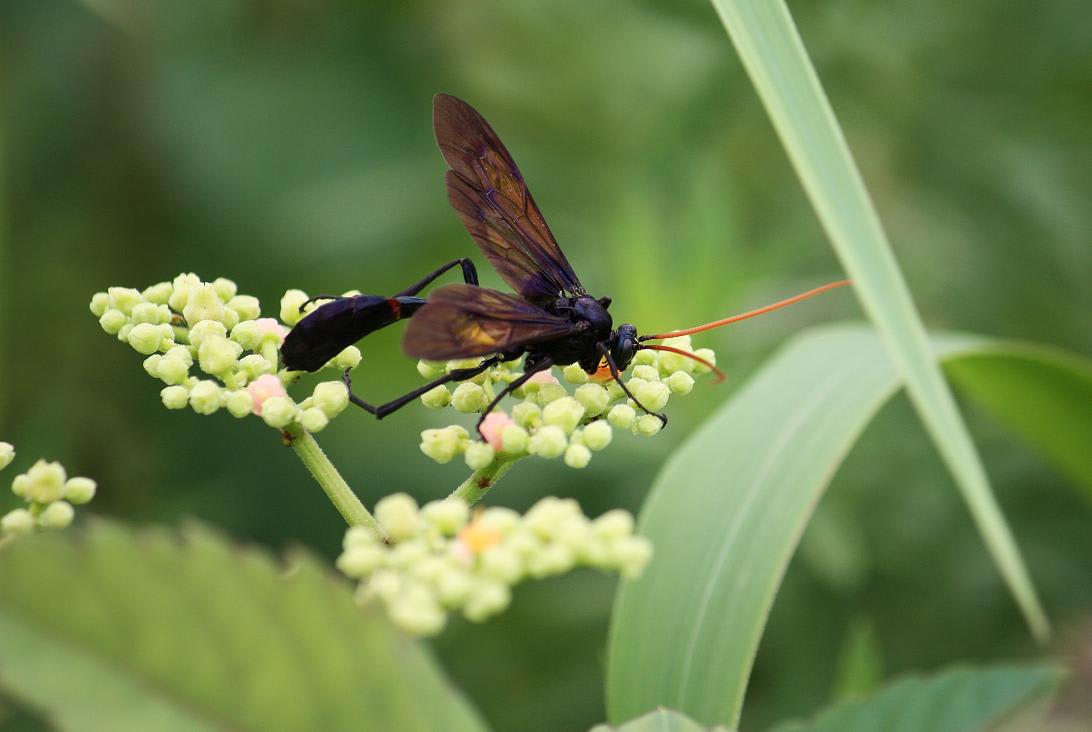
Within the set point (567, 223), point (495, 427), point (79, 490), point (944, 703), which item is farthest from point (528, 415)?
point (567, 223)

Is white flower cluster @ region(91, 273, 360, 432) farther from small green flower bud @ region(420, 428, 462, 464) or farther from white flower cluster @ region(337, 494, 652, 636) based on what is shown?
white flower cluster @ region(337, 494, 652, 636)

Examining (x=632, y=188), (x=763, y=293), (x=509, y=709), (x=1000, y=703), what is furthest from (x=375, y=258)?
(x=1000, y=703)

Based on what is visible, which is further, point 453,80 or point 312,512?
point 453,80

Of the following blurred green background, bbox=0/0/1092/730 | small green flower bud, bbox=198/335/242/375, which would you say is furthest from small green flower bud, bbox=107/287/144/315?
blurred green background, bbox=0/0/1092/730

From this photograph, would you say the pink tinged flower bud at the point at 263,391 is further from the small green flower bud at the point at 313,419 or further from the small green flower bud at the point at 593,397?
the small green flower bud at the point at 593,397

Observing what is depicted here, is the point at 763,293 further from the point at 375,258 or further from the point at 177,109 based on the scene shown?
the point at 177,109

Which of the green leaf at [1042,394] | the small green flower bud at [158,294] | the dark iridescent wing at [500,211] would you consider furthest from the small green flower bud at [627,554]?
the green leaf at [1042,394]

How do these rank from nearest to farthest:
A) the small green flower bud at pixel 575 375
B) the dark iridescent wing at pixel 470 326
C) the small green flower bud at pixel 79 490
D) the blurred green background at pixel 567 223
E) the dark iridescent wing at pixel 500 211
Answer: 1. the small green flower bud at pixel 79 490
2. the dark iridescent wing at pixel 470 326
3. the small green flower bud at pixel 575 375
4. the dark iridescent wing at pixel 500 211
5. the blurred green background at pixel 567 223
